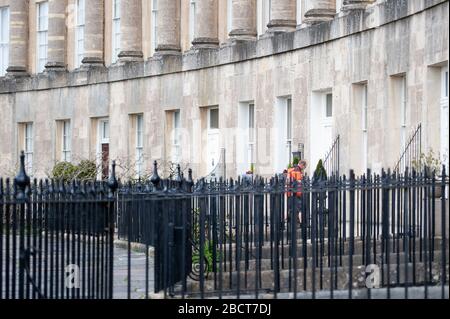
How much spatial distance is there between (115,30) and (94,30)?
0.62 meters

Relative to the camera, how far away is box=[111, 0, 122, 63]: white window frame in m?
48.6

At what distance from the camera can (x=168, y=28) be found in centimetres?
4456

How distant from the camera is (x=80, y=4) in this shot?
51094mm

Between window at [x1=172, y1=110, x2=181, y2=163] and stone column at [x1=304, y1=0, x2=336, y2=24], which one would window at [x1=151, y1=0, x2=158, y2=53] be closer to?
window at [x1=172, y1=110, x2=181, y2=163]

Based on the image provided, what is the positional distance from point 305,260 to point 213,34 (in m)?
23.4

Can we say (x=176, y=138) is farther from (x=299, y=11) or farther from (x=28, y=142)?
(x=28, y=142)

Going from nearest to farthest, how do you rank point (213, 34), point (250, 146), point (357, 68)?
point (357, 68), point (250, 146), point (213, 34)

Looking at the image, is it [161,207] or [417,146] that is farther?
[417,146]

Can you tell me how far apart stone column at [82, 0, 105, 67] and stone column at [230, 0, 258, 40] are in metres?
9.26

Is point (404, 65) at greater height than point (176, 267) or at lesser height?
greater

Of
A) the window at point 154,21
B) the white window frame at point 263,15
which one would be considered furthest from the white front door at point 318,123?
the window at point 154,21

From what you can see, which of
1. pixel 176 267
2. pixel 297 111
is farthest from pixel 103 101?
pixel 176 267
